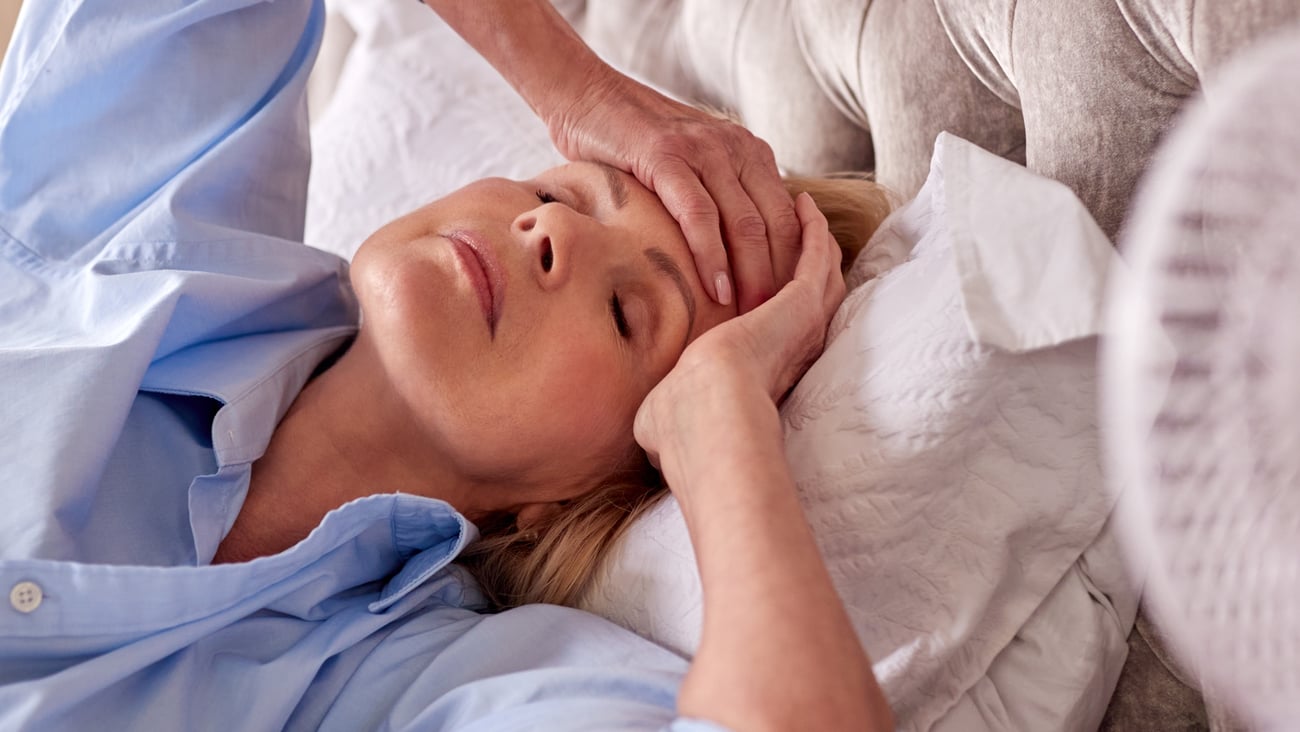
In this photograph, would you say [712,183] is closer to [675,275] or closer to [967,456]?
[675,275]

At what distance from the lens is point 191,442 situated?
3.25ft

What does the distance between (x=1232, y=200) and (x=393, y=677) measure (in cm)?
73

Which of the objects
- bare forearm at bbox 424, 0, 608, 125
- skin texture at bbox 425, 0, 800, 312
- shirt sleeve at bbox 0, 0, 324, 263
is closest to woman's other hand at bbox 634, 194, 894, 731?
skin texture at bbox 425, 0, 800, 312

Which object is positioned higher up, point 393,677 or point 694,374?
point 694,374

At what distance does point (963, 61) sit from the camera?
1055 mm

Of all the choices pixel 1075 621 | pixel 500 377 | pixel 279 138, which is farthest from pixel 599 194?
pixel 1075 621

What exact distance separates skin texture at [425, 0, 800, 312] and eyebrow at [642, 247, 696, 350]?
23 mm

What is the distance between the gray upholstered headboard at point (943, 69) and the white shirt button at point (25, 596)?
0.88 meters

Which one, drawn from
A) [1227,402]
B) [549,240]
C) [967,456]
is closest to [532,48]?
[549,240]

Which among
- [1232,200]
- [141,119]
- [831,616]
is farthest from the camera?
[141,119]

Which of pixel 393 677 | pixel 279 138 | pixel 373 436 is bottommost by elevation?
pixel 393 677

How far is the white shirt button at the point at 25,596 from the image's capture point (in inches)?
28.4

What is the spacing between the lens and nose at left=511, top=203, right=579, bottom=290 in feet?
2.95

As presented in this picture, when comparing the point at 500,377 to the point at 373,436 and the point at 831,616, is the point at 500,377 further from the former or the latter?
the point at 831,616
